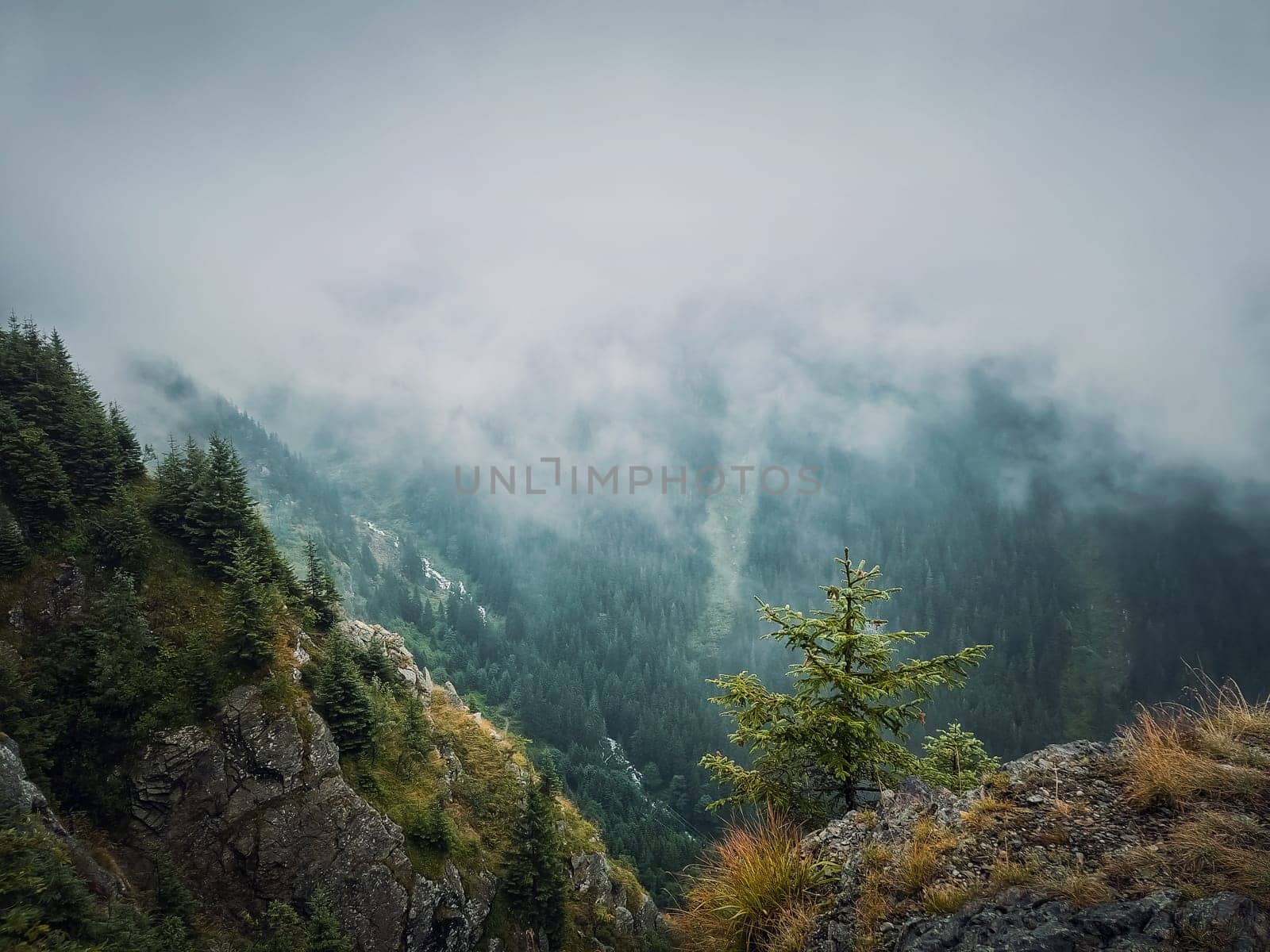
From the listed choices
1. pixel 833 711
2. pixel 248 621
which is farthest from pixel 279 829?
pixel 833 711

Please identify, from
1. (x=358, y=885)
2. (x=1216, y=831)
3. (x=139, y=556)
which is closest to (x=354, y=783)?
(x=358, y=885)

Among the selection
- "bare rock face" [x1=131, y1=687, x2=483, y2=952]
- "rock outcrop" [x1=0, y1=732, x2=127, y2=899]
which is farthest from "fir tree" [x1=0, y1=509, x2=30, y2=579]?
"bare rock face" [x1=131, y1=687, x2=483, y2=952]

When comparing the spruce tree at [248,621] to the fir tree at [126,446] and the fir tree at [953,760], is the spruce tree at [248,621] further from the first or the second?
the fir tree at [953,760]

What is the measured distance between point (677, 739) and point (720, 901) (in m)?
146

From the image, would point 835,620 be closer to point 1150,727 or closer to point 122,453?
point 1150,727

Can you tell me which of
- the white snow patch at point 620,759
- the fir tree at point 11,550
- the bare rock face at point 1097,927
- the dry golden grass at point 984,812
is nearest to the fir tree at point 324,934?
the fir tree at point 11,550

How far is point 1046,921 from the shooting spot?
514 cm

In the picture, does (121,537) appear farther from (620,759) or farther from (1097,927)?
(620,759)

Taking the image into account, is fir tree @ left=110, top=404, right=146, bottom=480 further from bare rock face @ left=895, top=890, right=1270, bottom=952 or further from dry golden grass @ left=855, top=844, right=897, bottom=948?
bare rock face @ left=895, top=890, right=1270, bottom=952

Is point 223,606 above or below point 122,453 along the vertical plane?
below

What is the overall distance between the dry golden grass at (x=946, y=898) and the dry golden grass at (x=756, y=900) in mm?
1443

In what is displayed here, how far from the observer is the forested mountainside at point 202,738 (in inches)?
698

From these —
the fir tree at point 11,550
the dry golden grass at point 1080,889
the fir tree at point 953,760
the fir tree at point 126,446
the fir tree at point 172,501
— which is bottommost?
the fir tree at point 953,760

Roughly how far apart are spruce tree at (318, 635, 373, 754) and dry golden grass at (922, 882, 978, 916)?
82.1 ft
